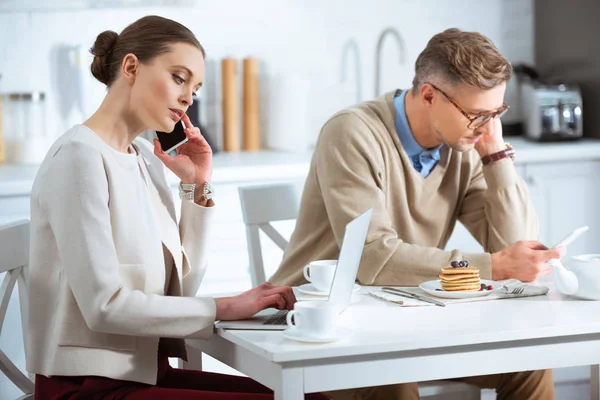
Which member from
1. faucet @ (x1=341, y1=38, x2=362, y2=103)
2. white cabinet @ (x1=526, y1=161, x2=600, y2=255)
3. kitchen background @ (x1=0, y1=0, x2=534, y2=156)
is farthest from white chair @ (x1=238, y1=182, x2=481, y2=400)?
faucet @ (x1=341, y1=38, x2=362, y2=103)

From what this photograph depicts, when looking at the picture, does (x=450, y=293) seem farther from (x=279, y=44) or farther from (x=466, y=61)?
(x=279, y=44)

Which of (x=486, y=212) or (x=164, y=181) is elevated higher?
(x=164, y=181)

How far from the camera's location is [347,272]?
5.50 feet

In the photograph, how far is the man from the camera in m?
2.17

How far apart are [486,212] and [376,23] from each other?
6.31 ft

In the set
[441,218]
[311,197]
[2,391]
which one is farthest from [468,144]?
[2,391]

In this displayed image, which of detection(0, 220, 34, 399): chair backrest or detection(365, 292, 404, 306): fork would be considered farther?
detection(0, 220, 34, 399): chair backrest

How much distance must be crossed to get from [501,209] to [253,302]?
3.23ft

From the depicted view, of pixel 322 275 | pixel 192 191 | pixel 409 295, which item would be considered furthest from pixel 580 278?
pixel 192 191

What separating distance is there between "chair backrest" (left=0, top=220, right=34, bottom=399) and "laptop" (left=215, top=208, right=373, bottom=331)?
1.89ft

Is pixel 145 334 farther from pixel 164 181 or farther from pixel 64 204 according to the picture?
pixel 164 181

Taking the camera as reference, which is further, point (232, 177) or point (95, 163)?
point (232, 177)

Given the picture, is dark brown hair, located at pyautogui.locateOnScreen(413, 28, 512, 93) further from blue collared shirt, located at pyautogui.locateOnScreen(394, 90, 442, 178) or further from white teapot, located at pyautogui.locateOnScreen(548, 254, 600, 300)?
white teapot, located at pyautogui.locateOnScreen(548, 254, 600, 300)

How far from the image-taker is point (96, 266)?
165 centimetres
